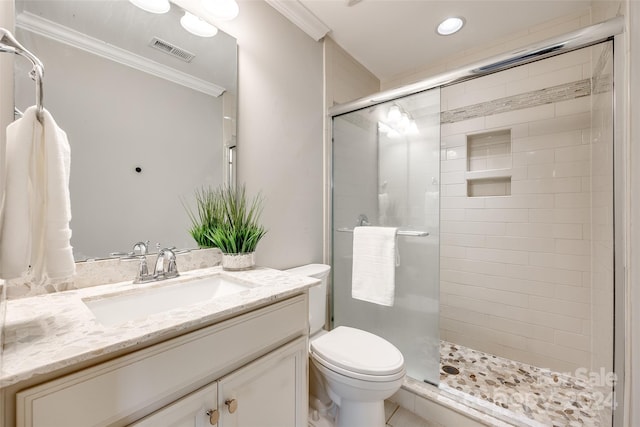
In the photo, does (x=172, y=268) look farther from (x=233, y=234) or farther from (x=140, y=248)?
(x=233, y=234)

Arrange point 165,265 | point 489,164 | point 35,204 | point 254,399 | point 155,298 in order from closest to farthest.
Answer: point 35,204 < point 254,399 < point 155,298 < point 165,265 < point 489,164

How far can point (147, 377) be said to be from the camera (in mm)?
593

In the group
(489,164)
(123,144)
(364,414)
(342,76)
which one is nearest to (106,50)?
(123,144)

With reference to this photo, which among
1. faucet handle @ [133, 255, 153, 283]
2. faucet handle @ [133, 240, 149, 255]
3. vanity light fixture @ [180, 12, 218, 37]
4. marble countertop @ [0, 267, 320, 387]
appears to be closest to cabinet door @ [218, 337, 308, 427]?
marble countertop @ [0, 267, 320, 387]

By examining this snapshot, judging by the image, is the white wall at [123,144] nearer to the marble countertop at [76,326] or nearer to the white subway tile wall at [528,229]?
the marble countertop at [76,326]

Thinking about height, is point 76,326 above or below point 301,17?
below

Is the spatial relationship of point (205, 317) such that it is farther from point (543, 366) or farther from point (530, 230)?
point (543, 366)

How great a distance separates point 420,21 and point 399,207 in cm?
124

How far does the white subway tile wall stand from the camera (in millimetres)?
1643

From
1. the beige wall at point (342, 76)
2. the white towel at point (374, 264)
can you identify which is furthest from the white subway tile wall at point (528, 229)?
the white towel at point (374, 264)

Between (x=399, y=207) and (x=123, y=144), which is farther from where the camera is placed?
(x=399, y=207)

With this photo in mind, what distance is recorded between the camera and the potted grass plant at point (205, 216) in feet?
4.00

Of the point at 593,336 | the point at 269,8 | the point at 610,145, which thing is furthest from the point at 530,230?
the point at 269,8

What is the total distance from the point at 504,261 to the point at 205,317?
209cm
